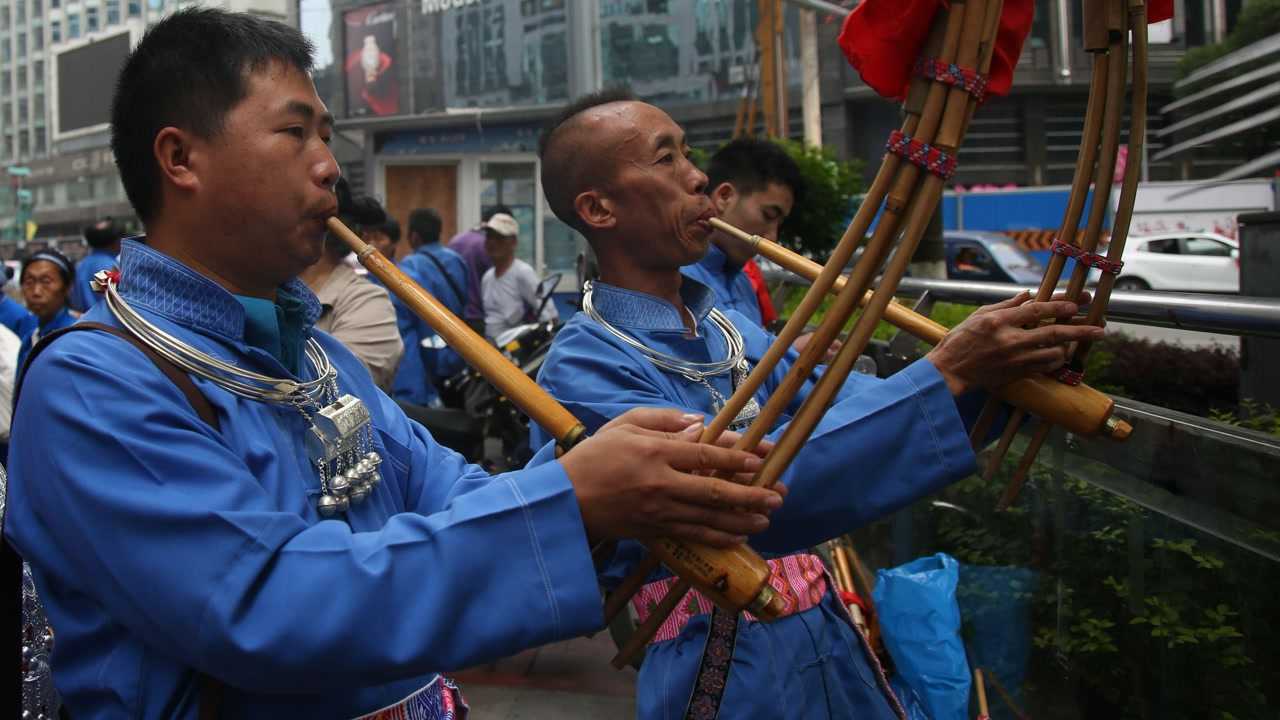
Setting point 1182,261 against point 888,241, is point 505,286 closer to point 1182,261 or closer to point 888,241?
point 888,241

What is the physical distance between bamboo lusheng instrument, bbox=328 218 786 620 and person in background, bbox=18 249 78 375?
522cm

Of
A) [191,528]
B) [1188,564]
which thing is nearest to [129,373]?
[191,528]

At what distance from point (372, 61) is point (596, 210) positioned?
73.0 feet

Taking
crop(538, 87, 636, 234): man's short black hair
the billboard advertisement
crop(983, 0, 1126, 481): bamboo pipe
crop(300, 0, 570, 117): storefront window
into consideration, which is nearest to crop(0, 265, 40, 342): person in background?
crop(538, 87, 636, 234): man's short black hair

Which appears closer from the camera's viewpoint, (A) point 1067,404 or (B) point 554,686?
(A) point 1067,404

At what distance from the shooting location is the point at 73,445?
3.70ft

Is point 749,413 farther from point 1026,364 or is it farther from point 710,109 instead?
point 710,109

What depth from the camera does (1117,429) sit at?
1439 mm

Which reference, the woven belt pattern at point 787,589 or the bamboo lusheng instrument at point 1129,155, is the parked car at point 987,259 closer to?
the woven belt pattern at point 787,589

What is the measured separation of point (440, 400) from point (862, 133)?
18.6 meters

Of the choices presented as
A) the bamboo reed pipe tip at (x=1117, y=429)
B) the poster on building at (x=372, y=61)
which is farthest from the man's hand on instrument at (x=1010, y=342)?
the poster on building at (x=372, y=61)

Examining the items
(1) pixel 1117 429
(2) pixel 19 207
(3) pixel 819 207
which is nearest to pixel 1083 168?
(1) pixel 1117 429

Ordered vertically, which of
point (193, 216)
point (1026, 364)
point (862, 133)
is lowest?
point (1026, 364)

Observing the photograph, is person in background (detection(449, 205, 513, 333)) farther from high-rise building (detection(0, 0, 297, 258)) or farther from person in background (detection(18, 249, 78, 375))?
high-rise building (detection(0, 0, 297, 258))
